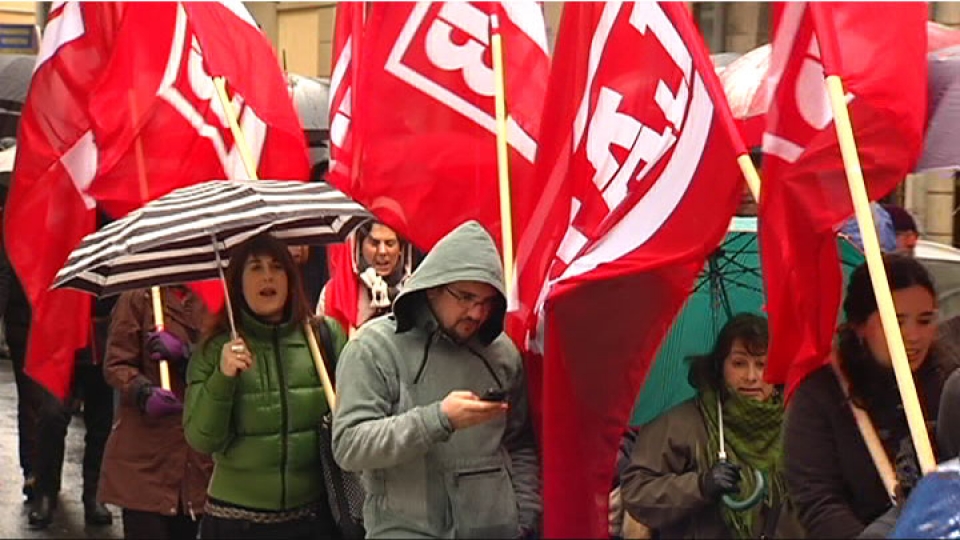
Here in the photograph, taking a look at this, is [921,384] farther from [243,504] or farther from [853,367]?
[243,504]

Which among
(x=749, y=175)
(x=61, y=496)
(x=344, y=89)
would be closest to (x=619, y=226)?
(x=749, y=175)

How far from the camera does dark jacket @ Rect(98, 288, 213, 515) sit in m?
8.34

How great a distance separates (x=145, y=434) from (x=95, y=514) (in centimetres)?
191

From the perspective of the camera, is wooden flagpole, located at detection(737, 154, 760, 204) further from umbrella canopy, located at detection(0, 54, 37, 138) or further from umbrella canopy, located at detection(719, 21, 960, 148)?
umbrella canopy, located at detection(0, 54, 37, 138)

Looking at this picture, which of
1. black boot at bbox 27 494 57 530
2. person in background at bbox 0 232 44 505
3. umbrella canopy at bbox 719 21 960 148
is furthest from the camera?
person in background at bbox 0 232 44 505

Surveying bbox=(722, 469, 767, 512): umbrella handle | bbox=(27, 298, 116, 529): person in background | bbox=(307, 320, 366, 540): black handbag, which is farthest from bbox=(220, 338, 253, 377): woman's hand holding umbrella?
bbox=(27, 298, 116, 529): person in background

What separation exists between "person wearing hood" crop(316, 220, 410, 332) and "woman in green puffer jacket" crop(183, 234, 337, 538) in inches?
77.5

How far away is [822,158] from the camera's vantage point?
20.2ft

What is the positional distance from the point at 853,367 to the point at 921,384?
0.35m

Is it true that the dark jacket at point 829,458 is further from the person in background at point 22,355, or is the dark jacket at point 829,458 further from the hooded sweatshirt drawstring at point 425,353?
the person in background at point 22,355

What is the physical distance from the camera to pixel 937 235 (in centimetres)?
1639

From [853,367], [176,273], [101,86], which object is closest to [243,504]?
[176,273]

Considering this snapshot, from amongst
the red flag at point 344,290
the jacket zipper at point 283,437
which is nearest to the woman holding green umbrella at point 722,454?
the jacket zipper at point 283,437

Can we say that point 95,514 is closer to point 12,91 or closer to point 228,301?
point 228,301
